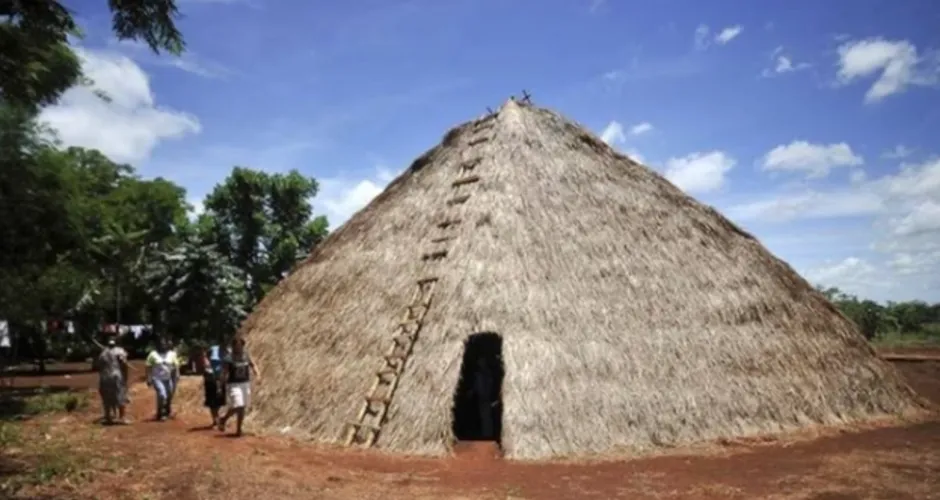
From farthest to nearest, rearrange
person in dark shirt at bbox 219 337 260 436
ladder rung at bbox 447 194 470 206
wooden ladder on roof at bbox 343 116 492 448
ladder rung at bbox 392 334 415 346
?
1. ladder rung at bbox 447 194 470 206
2. ladder rung at bbox 392 334 415 346
3. person in dark shirt at bbox 219 337 260 436
4. wooden ladder on roof at bbox 343 116 492 448

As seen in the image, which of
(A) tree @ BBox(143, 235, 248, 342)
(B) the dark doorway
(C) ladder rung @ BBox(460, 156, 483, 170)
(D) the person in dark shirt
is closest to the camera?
(D) the person in dark shirt

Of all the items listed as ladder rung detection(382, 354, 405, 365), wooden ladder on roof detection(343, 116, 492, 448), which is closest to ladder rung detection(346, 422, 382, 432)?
wooden ladder on roof detection(343, 116, 492, 448)

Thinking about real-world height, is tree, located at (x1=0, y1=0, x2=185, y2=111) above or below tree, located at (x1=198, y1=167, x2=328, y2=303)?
below

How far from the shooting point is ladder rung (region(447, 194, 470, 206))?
Result: 41.2 feet

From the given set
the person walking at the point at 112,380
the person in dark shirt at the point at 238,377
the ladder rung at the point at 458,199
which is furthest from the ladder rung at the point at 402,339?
the person walking at the point at 112,380

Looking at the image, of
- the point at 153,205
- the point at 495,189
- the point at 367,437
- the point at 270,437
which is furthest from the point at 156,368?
the point at 153,205

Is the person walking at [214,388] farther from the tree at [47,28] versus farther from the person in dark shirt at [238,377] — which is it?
the tree at [47,28]

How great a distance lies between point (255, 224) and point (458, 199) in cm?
2269

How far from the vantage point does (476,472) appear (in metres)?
8.47

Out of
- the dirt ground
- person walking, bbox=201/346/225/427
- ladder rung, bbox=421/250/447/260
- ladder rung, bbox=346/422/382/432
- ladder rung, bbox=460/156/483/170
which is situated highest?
ladder rung, bbox=460/156/483/170

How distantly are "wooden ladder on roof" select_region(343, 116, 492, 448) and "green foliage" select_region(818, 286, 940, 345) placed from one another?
24.1 metres

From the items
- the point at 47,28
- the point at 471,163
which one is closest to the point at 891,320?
the point at 471,163

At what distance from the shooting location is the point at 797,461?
8.89 metres

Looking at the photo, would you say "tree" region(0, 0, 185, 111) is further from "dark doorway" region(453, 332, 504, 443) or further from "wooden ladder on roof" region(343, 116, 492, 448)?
"dark doorway" region(453, 332, 504, 443)
